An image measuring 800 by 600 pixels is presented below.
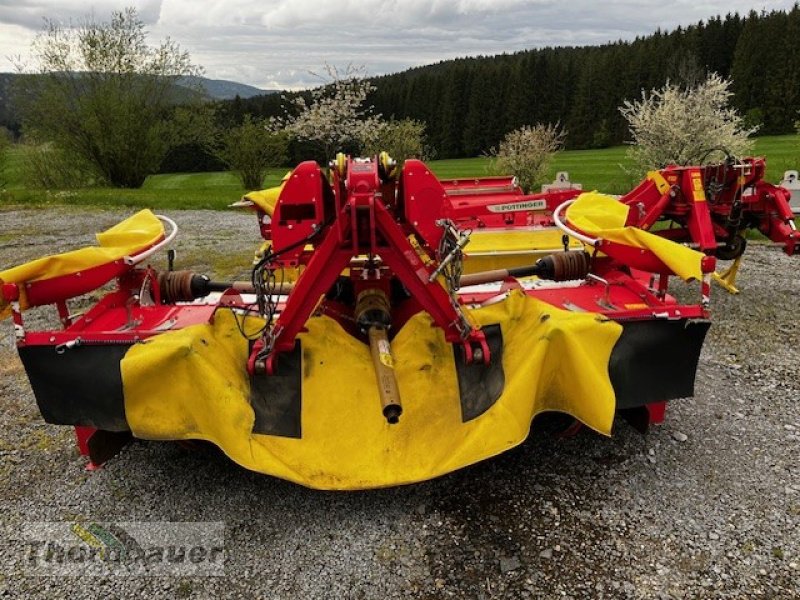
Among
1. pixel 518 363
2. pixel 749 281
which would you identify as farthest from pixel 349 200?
pixel 749 281

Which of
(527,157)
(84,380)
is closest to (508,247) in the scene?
(84,380)

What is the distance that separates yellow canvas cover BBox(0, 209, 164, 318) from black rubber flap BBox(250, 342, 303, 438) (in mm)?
1179

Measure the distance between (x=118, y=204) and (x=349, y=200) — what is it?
17.1 metres

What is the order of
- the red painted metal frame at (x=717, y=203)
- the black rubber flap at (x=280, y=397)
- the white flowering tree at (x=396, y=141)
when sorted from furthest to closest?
the white flowering tree at (x=396, y=141), the red painted metal frame at (x=717, y=203), the black rubber flap at (x=280, y=397)

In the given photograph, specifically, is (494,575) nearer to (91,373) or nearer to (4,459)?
(91,373)

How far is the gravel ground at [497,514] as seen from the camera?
2.77 m

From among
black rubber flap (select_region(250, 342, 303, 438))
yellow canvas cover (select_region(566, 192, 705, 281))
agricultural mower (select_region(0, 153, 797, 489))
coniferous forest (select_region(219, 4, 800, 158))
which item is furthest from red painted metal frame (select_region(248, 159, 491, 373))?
coniferous forest (select_region(219, 4, 800, 158))

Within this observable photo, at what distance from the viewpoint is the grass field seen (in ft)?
61.0

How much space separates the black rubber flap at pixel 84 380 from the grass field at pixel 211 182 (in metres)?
14.8

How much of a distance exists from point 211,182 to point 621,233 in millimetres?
40282

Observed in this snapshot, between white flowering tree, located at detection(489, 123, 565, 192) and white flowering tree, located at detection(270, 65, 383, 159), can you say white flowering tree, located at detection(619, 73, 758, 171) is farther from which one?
white flowering tree, located at detection(270, 65, 383, 159)

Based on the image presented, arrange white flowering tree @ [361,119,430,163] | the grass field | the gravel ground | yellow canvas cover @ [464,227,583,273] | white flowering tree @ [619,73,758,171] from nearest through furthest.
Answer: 1. the gravel ground
2. yellow canvas cover @ [464,227,583,273]
3. the grass field
4. white flowering tree @ [619,73,758,171]
5. white flowering tree @ [361,119,430,163]

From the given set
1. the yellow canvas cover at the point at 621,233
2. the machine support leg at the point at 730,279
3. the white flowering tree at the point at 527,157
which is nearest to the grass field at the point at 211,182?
the white flowering tree at the point at 527,157

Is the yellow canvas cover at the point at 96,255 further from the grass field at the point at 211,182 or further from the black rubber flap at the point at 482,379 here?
the grass field at the point at 211,182
